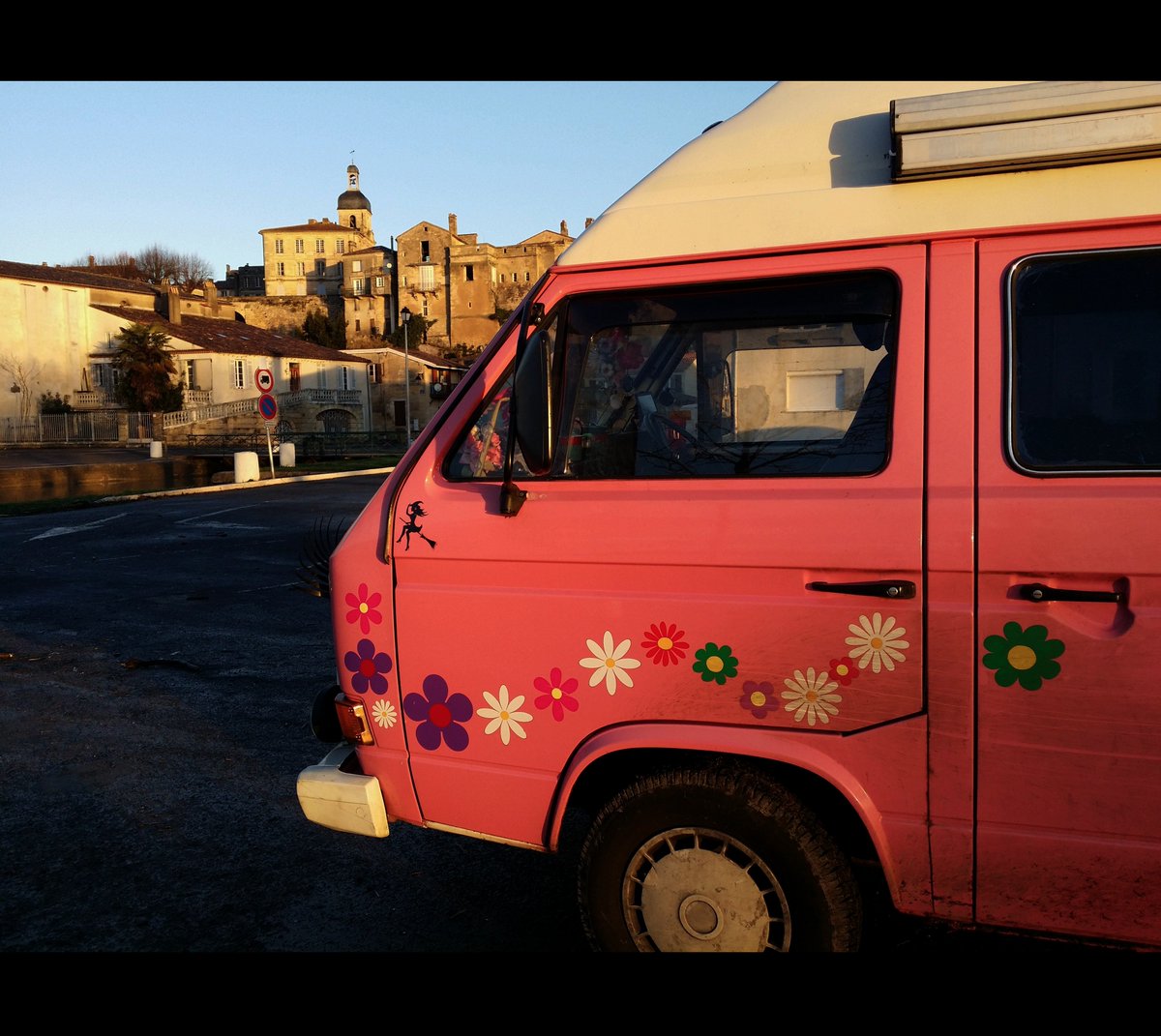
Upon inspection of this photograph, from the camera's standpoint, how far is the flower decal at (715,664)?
2665 millimetres

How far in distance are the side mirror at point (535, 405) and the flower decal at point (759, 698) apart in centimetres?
90

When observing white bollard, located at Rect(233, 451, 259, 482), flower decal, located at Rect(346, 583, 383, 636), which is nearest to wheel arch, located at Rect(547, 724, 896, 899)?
flower decal, located at Rect(346, 583, 383, 636)

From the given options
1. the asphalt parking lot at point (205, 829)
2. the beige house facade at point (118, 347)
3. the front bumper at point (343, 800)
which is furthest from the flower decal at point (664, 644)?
the beige house facade at point (118, 347)

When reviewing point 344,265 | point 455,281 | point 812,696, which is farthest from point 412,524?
point 344,265

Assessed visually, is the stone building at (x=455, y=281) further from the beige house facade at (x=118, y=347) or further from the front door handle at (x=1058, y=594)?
the front door handle at (x=1058, y=594)

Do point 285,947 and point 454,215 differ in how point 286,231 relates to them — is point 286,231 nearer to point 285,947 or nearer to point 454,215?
point 454,215

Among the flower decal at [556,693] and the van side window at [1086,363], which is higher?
the van side window at [1086,363]

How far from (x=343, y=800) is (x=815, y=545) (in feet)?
5.96

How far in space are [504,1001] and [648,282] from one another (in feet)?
7.72

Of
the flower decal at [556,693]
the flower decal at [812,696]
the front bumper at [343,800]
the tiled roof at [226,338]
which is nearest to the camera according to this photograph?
the flower decal at [812,696]

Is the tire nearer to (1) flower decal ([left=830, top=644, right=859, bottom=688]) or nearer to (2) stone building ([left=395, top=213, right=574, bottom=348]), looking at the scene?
(1) flower decal ([left=830, top=644, right=859, bottom=688])

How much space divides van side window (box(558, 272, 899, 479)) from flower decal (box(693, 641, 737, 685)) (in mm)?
529

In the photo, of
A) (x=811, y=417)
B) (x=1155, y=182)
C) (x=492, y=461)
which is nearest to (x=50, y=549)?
(x=492, y=461)

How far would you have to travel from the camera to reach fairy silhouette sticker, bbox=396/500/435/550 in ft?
10.1
